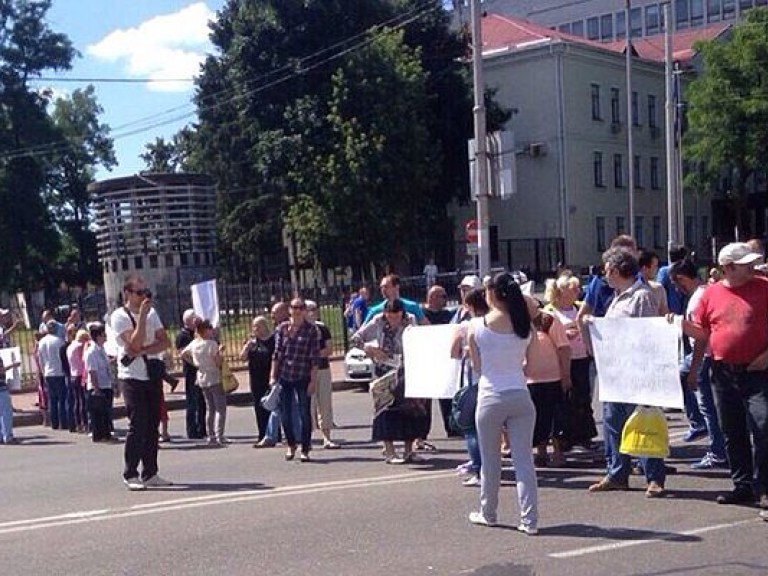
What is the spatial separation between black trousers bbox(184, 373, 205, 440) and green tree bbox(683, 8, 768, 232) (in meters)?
42.7

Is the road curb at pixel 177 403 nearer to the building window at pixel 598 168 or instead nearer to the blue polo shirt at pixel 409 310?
the blue polo shirt at pixel 409 310

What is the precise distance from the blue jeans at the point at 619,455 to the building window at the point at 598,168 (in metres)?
47.9

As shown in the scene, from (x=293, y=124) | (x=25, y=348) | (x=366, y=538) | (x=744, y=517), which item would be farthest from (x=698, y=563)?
(x=293, y=124)

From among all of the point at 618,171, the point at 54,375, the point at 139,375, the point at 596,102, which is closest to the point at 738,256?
the point at 139,375

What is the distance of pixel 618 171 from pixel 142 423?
1970 inches

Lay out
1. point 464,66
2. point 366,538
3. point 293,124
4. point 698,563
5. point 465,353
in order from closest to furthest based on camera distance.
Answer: point 698,563 < point 366,538 < point 465,353 < point 293,124 < point 464,66

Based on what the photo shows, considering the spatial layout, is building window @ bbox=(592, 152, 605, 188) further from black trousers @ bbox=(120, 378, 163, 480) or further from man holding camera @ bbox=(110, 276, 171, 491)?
black trousers @ bbox=(120, 378, 163, 480)

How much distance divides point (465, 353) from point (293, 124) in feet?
121

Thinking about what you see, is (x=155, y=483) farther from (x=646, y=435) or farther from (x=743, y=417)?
(x=743, y=417)

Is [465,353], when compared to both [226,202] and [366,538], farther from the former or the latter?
[226,202]

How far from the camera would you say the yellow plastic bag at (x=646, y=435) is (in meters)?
8.52

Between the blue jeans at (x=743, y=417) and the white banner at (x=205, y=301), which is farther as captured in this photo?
the white banner at (x=205, y=301)

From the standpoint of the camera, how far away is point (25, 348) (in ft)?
85.6

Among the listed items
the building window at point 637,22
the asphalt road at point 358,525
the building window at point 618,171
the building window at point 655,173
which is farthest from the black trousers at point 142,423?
the building window at point 637,22
